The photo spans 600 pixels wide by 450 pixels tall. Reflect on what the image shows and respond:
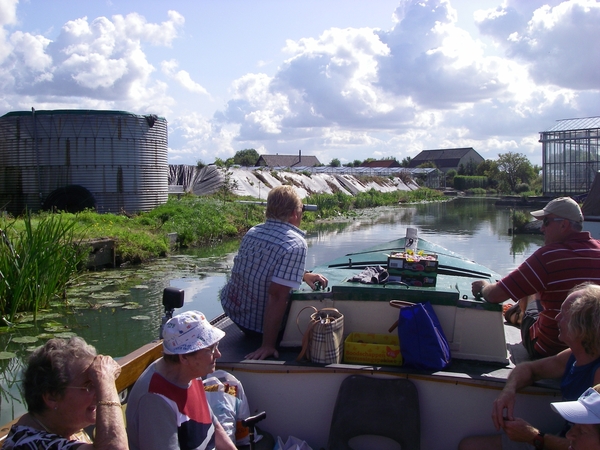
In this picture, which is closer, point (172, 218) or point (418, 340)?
point (418, 340)

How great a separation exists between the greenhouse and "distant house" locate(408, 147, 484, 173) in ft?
208

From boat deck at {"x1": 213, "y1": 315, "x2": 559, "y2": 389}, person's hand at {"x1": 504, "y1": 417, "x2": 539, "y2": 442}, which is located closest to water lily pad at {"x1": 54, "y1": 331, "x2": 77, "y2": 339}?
boat deck at {"x1": 213, "y1": 315, "x2": 559, "y2": 389}

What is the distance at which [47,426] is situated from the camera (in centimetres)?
207

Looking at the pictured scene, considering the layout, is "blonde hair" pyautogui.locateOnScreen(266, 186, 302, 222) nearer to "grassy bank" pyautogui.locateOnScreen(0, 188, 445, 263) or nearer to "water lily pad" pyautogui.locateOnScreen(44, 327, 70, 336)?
"water lily pad" pyautogui.locateOnScreen(44, 327, 70, 336)

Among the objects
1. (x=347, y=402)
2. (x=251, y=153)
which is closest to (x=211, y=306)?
(x=347, y=402)

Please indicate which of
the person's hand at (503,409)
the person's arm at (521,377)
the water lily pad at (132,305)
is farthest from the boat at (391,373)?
the water lily pad at (132,305)

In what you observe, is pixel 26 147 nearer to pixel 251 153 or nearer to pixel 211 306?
pixel 211 306

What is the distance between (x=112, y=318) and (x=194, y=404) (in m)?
6.91

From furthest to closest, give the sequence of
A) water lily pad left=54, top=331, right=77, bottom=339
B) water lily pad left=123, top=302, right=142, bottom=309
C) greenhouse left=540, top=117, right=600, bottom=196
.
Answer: greenhouse left=540, top=117, right=600, bottom=196 < water lily pad left=123, top=302, right=142, bottom=309 < water lily pad left=54, top=331, right=77, bottom=339

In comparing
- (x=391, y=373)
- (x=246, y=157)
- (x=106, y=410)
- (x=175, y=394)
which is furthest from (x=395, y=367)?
(x=246, y=157)

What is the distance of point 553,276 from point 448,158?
105m

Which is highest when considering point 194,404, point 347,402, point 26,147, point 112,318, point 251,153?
point 251,153

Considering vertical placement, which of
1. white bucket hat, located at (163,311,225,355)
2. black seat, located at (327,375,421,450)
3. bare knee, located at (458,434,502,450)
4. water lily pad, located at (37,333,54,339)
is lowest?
water lily pad, located at (37,333,54,339)

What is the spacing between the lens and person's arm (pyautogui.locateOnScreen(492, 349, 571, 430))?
285cm
